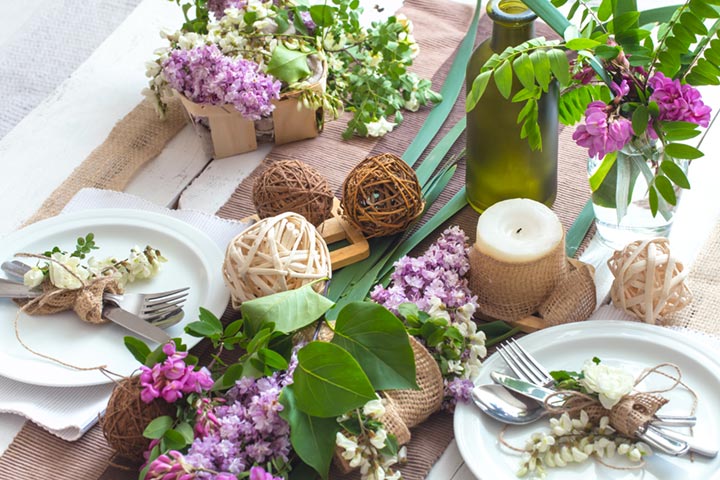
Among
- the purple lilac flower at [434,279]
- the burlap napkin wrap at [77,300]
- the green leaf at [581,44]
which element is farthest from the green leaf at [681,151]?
the burlap napkin wrap at [77,300]

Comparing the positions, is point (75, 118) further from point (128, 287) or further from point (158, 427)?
point (158, 427)

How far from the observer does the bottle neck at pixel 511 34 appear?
36.7 inches

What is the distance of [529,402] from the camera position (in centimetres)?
83

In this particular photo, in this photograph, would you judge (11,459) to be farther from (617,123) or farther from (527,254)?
(617,123)

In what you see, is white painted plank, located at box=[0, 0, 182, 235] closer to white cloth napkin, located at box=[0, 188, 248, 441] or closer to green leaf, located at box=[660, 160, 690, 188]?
white cloth napkin, located at box=[0, 188, 248, 441]

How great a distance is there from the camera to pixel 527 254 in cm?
90

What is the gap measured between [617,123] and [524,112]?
9 cm

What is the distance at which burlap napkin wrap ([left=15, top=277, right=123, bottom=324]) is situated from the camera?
942 mm

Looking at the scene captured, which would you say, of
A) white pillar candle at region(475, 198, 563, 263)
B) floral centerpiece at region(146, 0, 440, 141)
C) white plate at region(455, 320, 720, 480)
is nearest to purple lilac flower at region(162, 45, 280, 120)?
floral centerpiece at region(146, 0, 440, 141)

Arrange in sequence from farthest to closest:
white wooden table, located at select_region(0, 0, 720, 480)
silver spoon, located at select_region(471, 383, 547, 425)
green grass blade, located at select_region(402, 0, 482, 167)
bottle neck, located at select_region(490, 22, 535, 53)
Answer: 1. green grass blade, located at select_region(402, 0, 482, 167)
2. white wooden table, located at select_region(0, 0, 720, 480)
3. bottle neck, located at select_region(490, 22, 535, 53)
4. silver spoon, located at select_region(471, 383, 547, 425)

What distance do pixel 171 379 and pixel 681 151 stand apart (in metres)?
0.51

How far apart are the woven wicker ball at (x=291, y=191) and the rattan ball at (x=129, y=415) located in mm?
274

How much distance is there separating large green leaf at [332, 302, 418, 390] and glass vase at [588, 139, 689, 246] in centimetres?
27

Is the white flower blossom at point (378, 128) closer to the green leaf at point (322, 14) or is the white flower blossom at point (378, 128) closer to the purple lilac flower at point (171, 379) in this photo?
the green leaf at point (322, 14)
